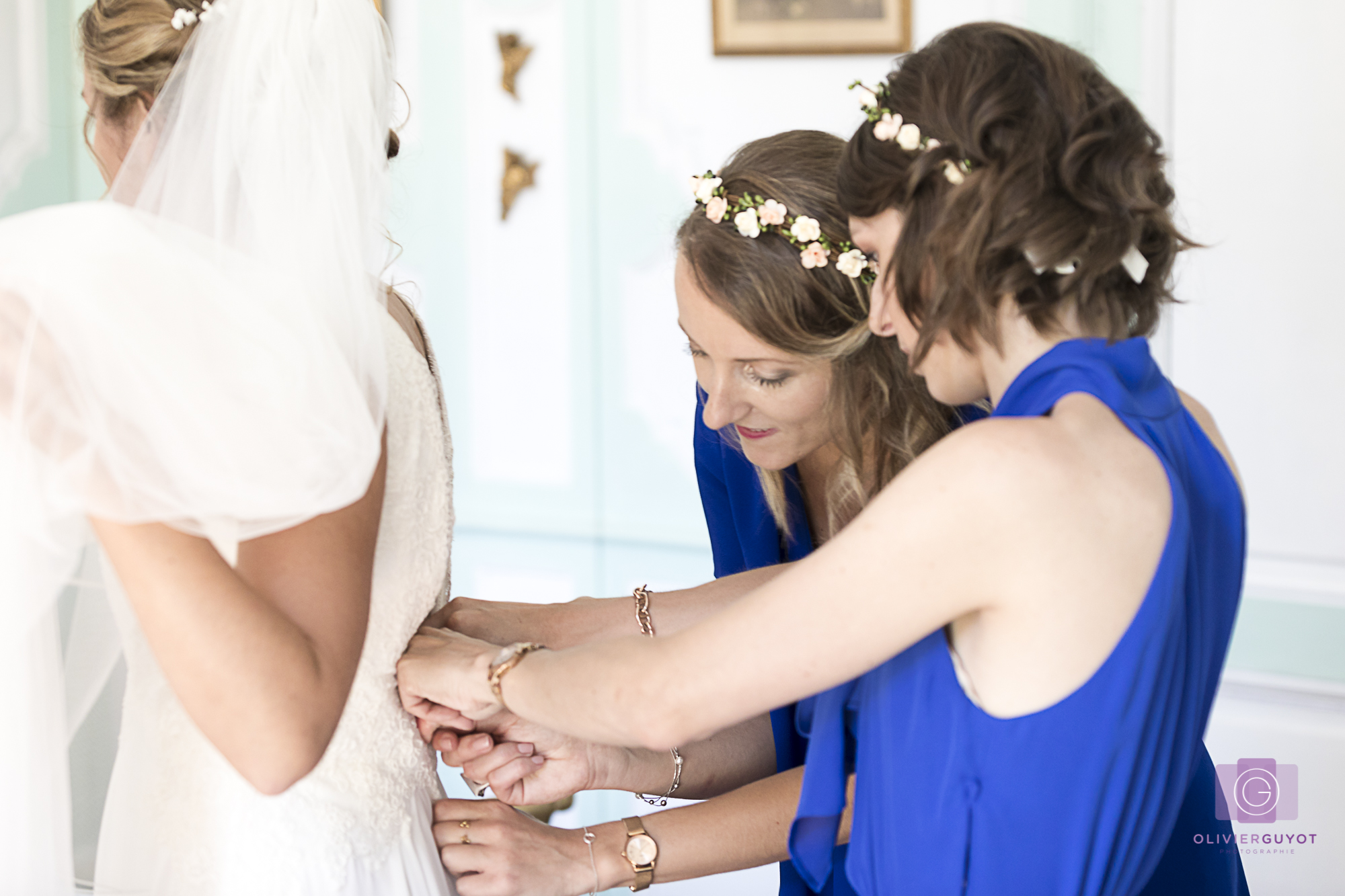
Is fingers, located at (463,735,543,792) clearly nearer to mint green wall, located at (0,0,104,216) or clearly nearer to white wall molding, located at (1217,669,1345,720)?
white wall molding, located at (1217,669,1345,720)

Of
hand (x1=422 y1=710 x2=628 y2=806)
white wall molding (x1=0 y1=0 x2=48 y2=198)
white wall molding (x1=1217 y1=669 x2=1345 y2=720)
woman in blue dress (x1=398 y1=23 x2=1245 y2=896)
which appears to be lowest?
white wall molding (x1=1217 y1=669 x2=1345 y2=720)

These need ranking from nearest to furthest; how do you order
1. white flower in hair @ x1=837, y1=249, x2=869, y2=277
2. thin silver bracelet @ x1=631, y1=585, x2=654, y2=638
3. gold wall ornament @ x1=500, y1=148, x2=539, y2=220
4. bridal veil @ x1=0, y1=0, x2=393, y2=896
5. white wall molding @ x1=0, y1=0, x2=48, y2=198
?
bridal veil @ x1=0, y1=0, x2=393, y2=896
white flower in hair @ x1=837, y1=249, x2=869, y2=277
thin silver bracelet @ x1=631, y1=585, x2=654, y2=638
gold wall ornament @ x1=500, y1=148, x2=539, y2=220
white wall molding @ x1=0, y1=0, x2=48, y2=198

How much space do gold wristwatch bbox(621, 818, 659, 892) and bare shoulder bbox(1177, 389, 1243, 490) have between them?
0.86 m

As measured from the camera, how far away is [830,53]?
2.92 metres

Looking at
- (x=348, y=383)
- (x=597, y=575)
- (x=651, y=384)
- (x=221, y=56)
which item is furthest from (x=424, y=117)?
(x=348, y=383)

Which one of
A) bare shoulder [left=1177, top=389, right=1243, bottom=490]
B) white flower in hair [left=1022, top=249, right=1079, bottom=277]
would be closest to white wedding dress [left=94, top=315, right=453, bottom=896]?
white flower in hair [left=1022, top=249, right=1079, bottom=277]

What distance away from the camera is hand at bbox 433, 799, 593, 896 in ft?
4.55

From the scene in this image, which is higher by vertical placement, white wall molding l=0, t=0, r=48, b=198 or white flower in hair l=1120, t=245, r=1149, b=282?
white wall molding l=0, t=0, r=48, b=198

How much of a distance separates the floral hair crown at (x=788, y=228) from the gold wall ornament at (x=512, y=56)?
1.93 m

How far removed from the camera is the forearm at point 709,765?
1.62 meters

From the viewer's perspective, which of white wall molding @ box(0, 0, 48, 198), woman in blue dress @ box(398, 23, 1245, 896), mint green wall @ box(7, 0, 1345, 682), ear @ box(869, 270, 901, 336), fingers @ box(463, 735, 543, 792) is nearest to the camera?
woman in blue dress @ box(398, 23, 1245, 896)

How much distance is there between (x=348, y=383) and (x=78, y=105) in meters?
3.45

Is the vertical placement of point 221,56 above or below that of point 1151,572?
above

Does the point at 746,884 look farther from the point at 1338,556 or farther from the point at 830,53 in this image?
the point at 830,53
